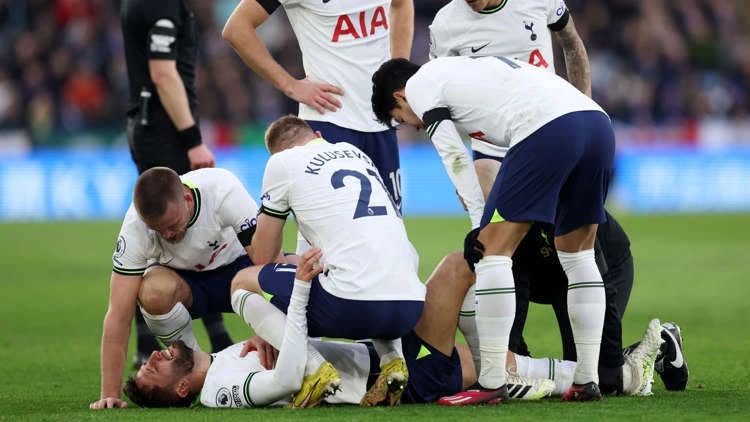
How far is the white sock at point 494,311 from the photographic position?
5.77 metres

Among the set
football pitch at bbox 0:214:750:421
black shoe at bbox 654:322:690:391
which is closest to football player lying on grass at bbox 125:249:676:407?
football pitch at bbox 0:214:750:421

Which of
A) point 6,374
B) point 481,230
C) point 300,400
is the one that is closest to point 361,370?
point 300,400

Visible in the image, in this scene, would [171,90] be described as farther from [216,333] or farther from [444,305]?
[444,305]

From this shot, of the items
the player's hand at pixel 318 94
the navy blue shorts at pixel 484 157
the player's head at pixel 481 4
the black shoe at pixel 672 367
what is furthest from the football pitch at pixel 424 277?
the player's head at pixel 481 4

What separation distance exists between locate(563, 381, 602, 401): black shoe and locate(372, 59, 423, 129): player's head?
1.46 metres

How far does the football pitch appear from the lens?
5660mm

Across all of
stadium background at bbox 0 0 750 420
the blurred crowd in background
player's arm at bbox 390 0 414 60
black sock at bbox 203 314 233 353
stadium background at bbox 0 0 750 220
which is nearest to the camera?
player's arm at bbox 390 0 414 60

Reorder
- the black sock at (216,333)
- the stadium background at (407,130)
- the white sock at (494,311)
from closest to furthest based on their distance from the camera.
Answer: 1. the white sock at (494,311)
2. the black sock at (216,333)
3. the stadium background at (407,130)

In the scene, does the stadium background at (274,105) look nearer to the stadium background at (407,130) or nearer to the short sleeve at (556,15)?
the stadium background at (407,130)

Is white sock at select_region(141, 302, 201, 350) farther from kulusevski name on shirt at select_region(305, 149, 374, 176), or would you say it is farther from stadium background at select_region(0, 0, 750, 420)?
stadium background at select_region(0, 0, 750, 420)

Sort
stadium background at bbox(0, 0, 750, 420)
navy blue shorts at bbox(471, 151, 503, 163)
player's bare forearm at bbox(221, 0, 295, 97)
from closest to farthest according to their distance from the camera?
navy blue shorts at bbox(471, 151, 503, 163)
player's bare forearm at bbox(221, 0, 295, 97)
stadium background at bbox(0, 0, 750, 420)

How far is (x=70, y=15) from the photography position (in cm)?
2291

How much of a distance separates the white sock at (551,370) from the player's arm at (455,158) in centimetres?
81

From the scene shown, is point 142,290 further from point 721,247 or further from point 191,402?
point 721,247
